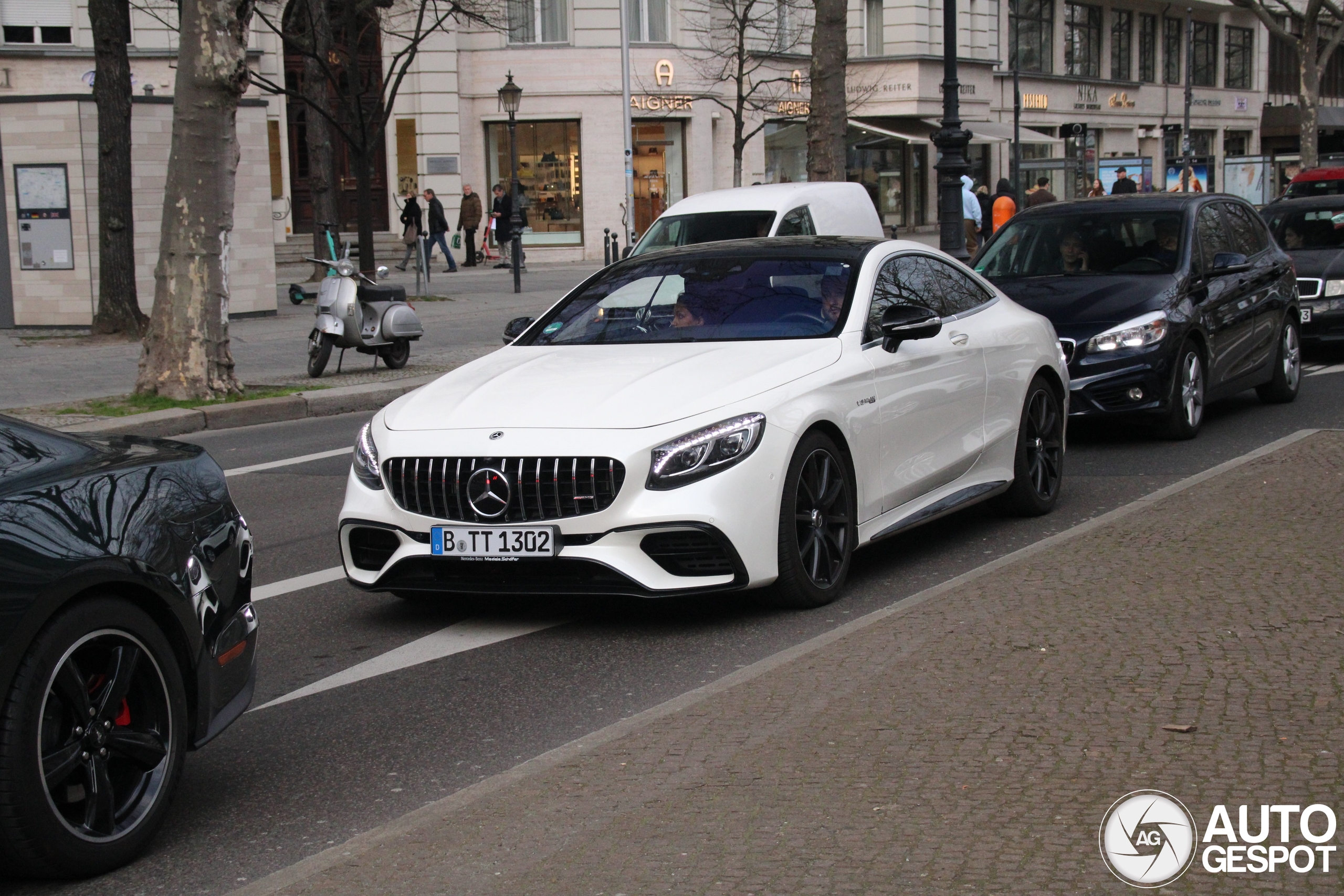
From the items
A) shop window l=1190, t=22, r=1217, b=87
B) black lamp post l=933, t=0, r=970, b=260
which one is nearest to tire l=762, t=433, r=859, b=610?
black lamp post l=933, t=0, r=970, b=260

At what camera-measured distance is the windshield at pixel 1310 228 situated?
54.4ft

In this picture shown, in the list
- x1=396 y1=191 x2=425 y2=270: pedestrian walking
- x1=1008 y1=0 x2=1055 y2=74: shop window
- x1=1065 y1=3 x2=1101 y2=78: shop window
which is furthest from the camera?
x1=1065 y1=3 x2=1101 y2=78: shop window

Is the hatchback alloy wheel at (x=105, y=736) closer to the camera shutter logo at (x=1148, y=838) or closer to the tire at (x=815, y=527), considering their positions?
the camera shutter logo at (x=1148, y=838)

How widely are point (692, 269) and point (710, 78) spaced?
127 ft

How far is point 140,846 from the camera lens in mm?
4070

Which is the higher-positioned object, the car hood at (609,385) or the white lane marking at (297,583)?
the car hood at (609,385)

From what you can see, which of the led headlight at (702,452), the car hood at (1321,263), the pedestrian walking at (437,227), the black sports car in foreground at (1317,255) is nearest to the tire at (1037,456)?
the led headlight at (702,452)

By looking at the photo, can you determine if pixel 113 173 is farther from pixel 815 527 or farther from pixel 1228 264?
pixel 815 527

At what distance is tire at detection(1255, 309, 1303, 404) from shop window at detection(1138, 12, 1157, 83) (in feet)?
186

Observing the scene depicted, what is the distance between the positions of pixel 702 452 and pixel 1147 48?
65.7m

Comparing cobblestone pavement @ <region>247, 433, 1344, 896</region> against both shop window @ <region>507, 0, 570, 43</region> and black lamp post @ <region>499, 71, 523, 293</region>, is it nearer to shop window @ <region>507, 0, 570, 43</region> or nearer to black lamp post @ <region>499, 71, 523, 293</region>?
black lamp post @ <region>499, 71, 523, 293</region>

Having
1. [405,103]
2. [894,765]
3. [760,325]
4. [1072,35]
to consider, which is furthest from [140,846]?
[1072,35]

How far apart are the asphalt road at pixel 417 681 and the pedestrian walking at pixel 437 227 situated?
2911 cm

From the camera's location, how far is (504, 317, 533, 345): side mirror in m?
8.16
